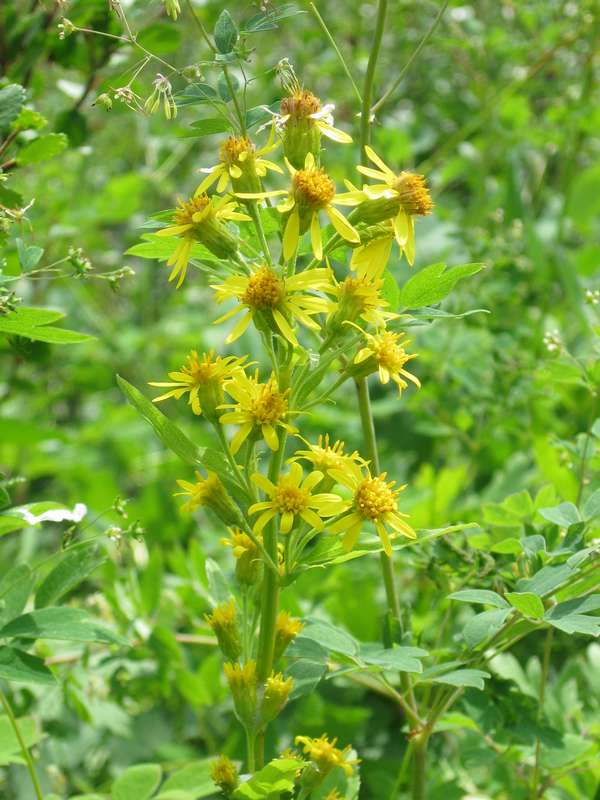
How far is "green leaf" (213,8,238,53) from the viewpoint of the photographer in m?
0.83

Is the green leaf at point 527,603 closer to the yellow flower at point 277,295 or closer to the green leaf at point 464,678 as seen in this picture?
the green leaf at point 464,678

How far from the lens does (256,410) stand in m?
0.80

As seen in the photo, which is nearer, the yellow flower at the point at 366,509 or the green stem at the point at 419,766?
the yellow flower at the point at 366,509

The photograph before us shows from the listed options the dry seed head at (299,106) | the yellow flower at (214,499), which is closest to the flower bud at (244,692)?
the yellow flower at (214,499)

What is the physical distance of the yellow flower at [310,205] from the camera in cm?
79

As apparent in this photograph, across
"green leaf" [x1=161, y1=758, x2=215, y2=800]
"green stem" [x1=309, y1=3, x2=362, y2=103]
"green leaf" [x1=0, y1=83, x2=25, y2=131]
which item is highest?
"green stem" [x1=309, y1=3, x2=362, y2=103]

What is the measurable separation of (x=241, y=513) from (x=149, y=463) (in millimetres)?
1497

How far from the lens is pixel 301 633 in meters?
0.93

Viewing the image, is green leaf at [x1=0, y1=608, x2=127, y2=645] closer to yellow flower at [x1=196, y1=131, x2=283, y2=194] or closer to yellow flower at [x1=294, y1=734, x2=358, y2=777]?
yellow flower at [x1=294, y1=734, x2=358, y2=777]

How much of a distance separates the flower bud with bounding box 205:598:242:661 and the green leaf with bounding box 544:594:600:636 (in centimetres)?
27

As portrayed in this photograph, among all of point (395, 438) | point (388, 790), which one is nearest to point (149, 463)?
point (395, 438)

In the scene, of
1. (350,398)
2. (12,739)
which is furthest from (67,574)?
(350,398)

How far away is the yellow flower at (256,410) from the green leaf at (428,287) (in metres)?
0.17

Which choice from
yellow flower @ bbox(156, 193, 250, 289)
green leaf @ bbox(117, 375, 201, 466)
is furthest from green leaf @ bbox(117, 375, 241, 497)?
yellow flower @ bbox(156, 193, 250, 289)
